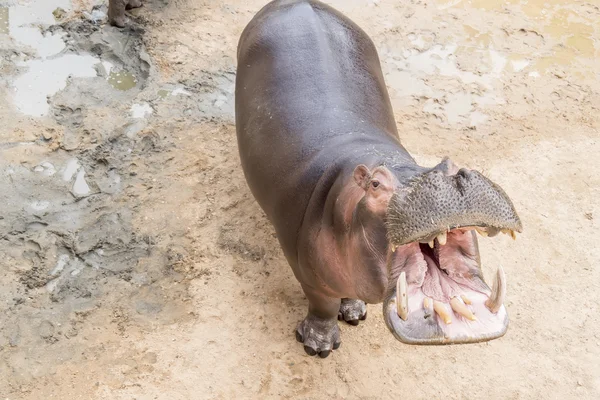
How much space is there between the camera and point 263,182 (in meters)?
3.84

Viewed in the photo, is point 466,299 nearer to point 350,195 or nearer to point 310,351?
point 350,195

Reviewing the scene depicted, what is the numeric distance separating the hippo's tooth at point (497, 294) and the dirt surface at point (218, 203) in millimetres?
1324

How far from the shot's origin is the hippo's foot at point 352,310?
401cm

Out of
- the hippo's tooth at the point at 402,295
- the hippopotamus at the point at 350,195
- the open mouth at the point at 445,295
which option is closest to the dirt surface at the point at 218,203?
the hippopotamus at the point at 350,195

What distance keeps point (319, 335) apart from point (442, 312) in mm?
1400

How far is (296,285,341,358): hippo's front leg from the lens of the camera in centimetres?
377

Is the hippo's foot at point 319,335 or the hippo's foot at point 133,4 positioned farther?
the hippo's foot at point 133,4

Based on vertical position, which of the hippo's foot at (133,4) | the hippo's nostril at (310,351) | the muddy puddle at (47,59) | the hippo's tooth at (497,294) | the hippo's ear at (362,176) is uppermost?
the hippo's ear at (362,176)

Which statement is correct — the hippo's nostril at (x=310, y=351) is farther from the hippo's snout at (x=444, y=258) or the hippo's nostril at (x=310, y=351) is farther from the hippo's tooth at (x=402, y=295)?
the hippo's tooth at (x=402, y=295)

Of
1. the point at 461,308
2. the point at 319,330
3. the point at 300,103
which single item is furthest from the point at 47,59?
the point at 461,308

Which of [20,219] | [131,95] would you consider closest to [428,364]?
[20,219]

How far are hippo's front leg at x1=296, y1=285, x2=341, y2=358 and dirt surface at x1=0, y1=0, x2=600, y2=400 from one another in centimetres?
9

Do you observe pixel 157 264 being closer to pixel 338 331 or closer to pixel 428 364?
pixel 338 331

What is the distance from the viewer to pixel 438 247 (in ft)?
9.13
